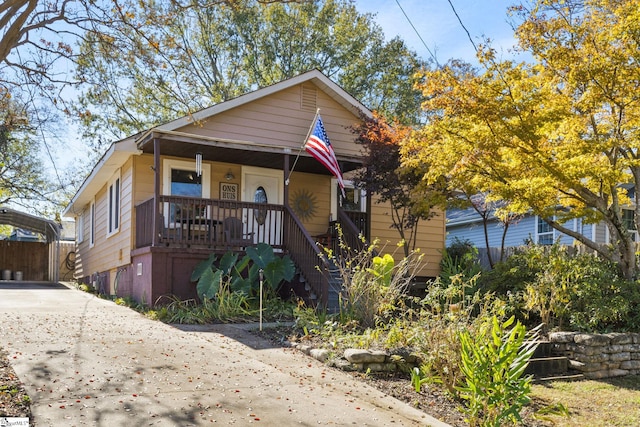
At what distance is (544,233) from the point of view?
20.3 meters

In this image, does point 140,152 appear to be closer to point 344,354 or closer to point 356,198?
point 356,198

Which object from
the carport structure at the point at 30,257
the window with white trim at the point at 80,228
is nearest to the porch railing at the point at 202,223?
the window with white trim at the point at 80,228

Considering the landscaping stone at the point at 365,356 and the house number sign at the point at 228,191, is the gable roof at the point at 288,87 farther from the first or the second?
the landscaping stone at the point at 365,356

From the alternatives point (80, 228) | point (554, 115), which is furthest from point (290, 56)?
point (554, 115)

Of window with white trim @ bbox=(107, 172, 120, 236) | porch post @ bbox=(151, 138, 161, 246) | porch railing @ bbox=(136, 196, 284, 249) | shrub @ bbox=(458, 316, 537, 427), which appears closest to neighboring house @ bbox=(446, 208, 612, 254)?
porch railing @ bbox=(136, 196, 284, 249)

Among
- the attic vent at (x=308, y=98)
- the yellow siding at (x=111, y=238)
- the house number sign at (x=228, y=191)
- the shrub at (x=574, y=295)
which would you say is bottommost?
the shrub at (x=574, y=295)

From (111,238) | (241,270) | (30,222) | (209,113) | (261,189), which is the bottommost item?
(241,270)

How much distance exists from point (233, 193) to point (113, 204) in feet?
12.9

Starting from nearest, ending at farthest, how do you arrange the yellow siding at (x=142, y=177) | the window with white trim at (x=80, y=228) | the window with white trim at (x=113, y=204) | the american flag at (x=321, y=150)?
1. the american flag at (x=321, y=150)
2. the yellow siding at (x=142, y=177)
3. the window with white trim at (x=113, y=204)
4. the window with white trim at (x=80, y=228)

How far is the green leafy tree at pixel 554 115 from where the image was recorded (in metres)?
9.26

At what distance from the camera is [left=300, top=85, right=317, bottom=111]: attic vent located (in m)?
15.2

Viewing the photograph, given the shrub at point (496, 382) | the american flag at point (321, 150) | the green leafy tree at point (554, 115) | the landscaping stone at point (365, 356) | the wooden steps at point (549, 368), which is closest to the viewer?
the shrub at point (496, 382)

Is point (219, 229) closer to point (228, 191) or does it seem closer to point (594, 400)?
point (228, 191)

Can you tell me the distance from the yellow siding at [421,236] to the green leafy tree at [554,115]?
528 centimetres
